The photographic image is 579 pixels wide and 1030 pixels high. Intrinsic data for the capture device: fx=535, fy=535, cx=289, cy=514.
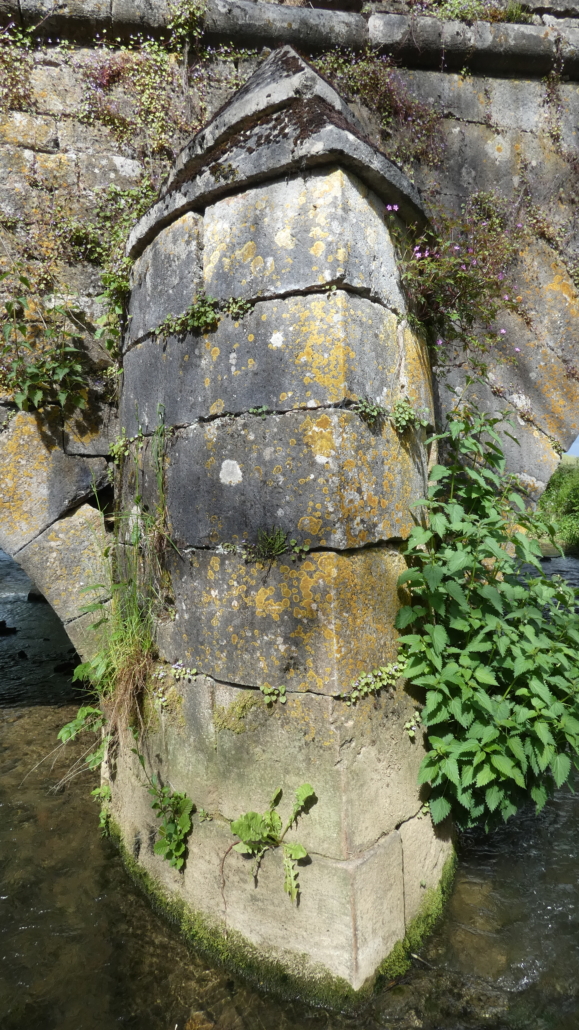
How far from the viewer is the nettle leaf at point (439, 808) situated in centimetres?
202

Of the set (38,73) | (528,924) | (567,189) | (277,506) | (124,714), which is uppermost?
(38,73)

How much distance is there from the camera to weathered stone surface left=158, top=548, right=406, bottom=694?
184 cm

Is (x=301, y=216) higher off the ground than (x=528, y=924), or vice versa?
(x=301, y=216)

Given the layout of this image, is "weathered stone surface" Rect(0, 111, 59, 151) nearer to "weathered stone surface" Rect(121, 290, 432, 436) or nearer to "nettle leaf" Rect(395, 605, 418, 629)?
"weathered stone surface" Rect(121, 290, 432, 436)

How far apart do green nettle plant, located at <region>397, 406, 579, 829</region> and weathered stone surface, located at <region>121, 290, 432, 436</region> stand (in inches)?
16.0

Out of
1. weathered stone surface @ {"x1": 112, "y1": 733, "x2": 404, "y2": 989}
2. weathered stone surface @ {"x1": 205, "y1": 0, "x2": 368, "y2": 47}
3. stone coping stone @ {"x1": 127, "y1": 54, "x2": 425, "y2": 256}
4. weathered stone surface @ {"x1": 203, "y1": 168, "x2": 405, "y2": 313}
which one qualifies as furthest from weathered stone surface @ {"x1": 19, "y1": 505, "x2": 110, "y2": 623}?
weathered stone surface @ {"x1": 205, "y1": 0, "x2": 368, "y2": 47}

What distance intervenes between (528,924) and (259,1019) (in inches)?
42.0

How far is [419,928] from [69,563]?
2.24 meters

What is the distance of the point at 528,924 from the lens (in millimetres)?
2061

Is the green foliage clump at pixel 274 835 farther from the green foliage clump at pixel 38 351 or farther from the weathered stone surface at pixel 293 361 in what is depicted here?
the green foliage clump at pixel 38 351

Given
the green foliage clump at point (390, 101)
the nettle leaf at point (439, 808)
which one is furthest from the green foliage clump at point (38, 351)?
the nettle leaf at point (439, 808)

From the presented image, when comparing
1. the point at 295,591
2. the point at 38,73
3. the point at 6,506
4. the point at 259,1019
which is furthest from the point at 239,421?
the point at 38,73

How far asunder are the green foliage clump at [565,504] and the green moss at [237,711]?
7.82 metres

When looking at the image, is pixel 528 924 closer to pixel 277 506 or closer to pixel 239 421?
pixel 277 506
